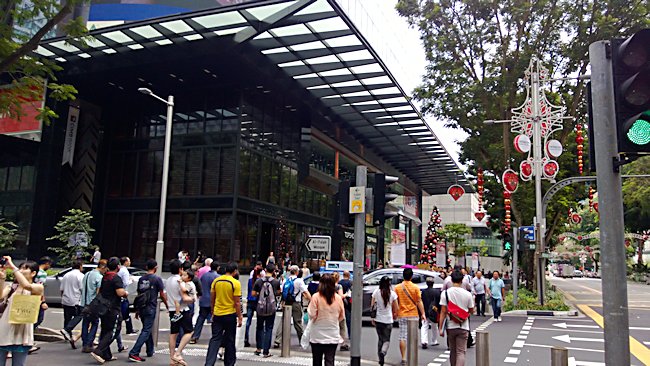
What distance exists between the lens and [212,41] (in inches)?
893

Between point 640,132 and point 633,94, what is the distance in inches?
11.1

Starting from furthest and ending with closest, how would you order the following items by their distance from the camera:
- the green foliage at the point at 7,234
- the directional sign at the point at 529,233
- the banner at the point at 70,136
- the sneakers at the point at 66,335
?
1. the banner at the point at 70,136
2. the green foliage at the point at 7,234
3. the directional sign at the point at 529,233
4. the sneakers at the point at 66,335

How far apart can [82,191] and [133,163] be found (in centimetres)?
320

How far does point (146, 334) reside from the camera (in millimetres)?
9195

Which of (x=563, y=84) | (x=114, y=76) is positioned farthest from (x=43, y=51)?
(x=563, y=84)

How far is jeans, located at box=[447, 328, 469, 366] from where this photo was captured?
7.87 meters

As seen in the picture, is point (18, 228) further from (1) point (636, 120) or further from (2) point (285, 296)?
(1) point (636, 120)

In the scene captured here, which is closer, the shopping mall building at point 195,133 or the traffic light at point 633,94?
the traffic light at point 633,94

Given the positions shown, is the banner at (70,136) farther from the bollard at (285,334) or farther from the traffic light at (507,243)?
the bollard at (285,334)

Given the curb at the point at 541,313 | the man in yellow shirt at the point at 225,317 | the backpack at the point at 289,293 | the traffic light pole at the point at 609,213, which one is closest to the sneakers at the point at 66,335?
the man in yellow shirt at the point at 225,317

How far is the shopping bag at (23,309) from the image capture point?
6.11 metres

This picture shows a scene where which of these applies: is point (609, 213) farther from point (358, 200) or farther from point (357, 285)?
point (358, 200)

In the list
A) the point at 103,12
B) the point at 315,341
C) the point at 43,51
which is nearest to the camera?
the point at 315,341

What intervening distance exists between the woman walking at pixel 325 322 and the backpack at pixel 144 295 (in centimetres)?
385
